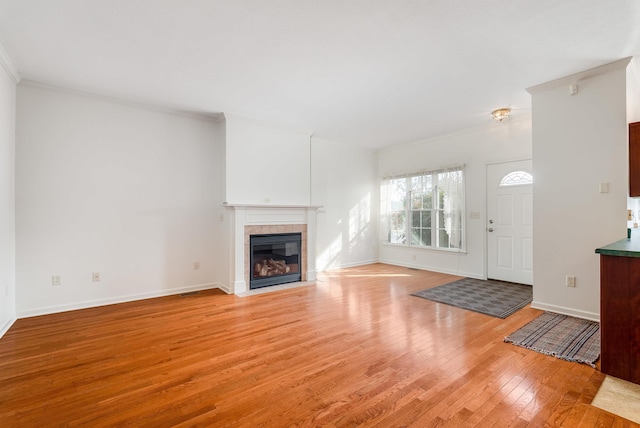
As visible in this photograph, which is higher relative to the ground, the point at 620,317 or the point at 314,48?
the point at 314,48

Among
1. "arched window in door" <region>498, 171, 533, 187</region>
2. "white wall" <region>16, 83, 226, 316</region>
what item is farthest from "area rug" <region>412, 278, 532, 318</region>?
"white wall" <region>16, 83, 226, 316</region>

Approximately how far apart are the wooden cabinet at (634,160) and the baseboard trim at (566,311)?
1352mm

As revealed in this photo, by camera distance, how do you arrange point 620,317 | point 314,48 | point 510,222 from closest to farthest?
point 620,317 → point 314,48 → point 510,222

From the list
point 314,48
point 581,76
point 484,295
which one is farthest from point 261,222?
point 581,76

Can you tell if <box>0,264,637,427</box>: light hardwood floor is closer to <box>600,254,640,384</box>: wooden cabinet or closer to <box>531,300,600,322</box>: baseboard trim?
<box>600,254,640,384</box>: wooden cabinet

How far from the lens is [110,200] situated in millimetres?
3930

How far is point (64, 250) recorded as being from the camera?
143 inches

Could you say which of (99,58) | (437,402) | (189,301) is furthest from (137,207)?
(437,402)

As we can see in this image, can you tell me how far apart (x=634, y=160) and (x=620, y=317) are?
6.01 feet

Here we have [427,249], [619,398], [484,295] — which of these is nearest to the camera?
[619,398]

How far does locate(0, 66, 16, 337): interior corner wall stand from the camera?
9.72 ft

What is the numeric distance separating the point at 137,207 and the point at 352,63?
11.5 ft

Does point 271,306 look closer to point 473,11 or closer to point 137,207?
point 137,207

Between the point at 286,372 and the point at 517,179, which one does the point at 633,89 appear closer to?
the point at 517,179
